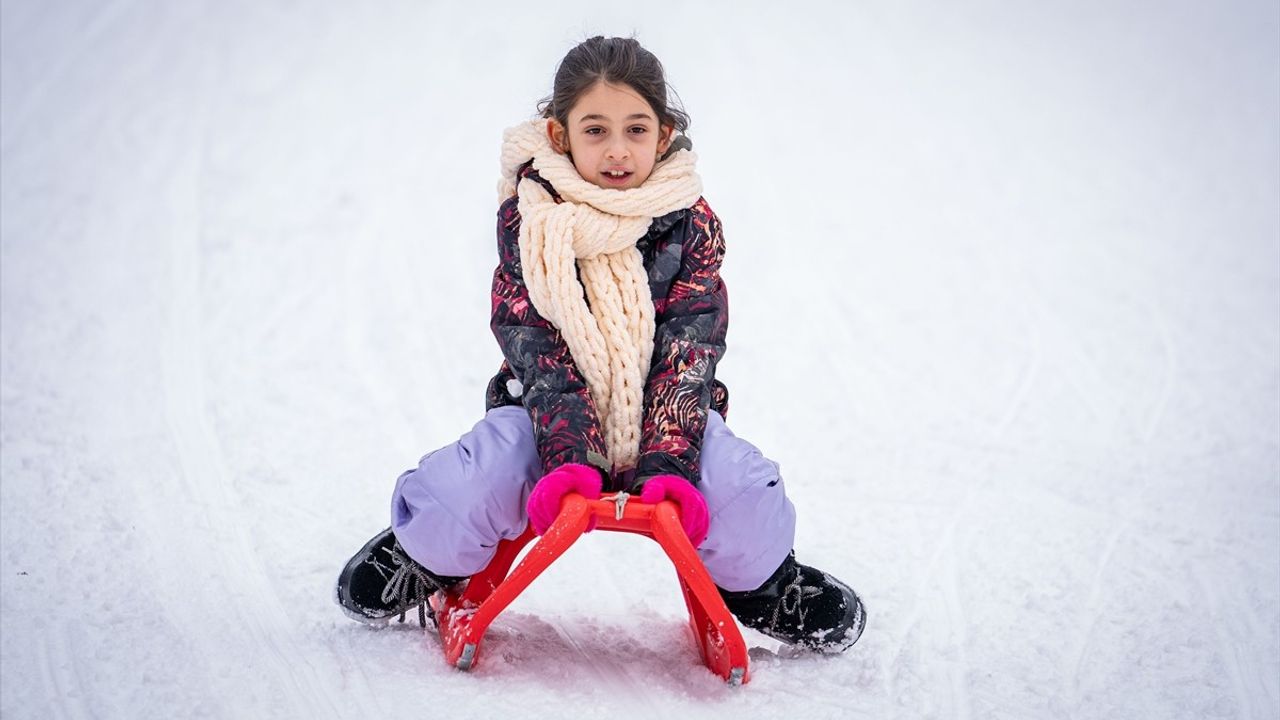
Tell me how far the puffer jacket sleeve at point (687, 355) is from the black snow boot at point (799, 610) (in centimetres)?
32

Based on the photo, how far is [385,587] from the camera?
2.18 m

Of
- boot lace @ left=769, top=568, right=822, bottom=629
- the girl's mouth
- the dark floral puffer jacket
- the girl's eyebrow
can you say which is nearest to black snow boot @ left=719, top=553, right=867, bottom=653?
boot lace @ left=769, top=568, right=822, bottom=629

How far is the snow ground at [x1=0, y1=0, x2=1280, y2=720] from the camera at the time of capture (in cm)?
222

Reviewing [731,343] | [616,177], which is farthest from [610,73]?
[731,343]

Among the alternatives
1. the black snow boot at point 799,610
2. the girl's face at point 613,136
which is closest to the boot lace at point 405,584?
the black snow boot at point 799,610

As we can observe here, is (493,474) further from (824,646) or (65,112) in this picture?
(65,112)

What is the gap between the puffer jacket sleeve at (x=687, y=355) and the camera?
80.3 inches

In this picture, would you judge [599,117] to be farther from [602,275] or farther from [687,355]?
[687,355]

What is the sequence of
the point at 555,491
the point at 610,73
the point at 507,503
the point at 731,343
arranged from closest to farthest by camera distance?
the point at 555,491 → the point at 507,503 → the point at 610,73 → the point at 731,343

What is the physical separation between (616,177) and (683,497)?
0.67m

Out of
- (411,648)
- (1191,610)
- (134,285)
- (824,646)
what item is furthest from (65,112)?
(1191,610)

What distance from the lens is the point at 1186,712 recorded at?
85.3 inches

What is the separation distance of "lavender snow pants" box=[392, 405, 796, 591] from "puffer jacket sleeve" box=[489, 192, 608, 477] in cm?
7

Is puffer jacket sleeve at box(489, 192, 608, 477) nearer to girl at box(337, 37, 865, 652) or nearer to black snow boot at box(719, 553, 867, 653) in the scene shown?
girl at box(337, 37, 865, 652)
